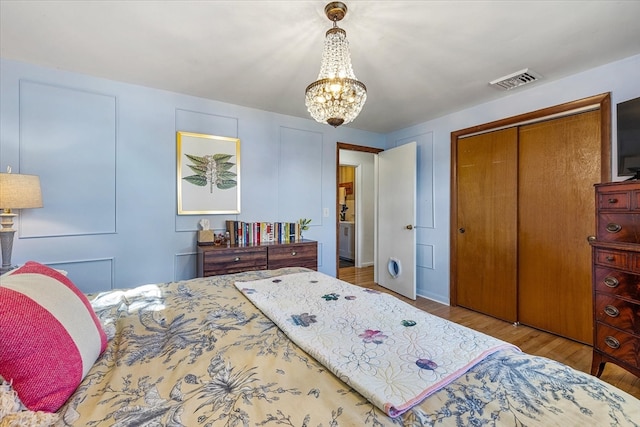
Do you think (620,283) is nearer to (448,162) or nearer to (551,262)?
(551,262)

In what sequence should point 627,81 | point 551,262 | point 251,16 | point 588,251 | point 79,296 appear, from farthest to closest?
point 551,262
point 588,251
point 627,81
point 251,16
point 79,296

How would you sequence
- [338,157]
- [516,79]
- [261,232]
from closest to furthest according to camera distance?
[516,79], [261,232], [338,157]

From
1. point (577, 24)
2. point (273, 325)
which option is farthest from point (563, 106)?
point (273, 325)

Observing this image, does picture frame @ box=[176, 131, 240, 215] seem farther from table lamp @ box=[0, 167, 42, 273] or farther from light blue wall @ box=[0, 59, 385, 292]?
table lamp @ box=[0, 167, 42, 273]

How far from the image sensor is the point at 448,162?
138 inches

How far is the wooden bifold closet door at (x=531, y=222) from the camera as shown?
245cm

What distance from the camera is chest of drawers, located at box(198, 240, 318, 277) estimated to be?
8.77 ft

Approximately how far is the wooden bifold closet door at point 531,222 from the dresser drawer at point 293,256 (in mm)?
1760

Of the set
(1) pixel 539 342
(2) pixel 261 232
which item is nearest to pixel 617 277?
(1) pixel 539 342

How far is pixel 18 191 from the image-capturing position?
1923mm

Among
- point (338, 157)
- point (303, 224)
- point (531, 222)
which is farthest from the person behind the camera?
point (338, 157)

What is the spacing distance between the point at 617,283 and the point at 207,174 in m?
3.40

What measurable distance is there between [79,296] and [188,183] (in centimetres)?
204

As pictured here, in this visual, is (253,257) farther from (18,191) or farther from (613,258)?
(613,258)
